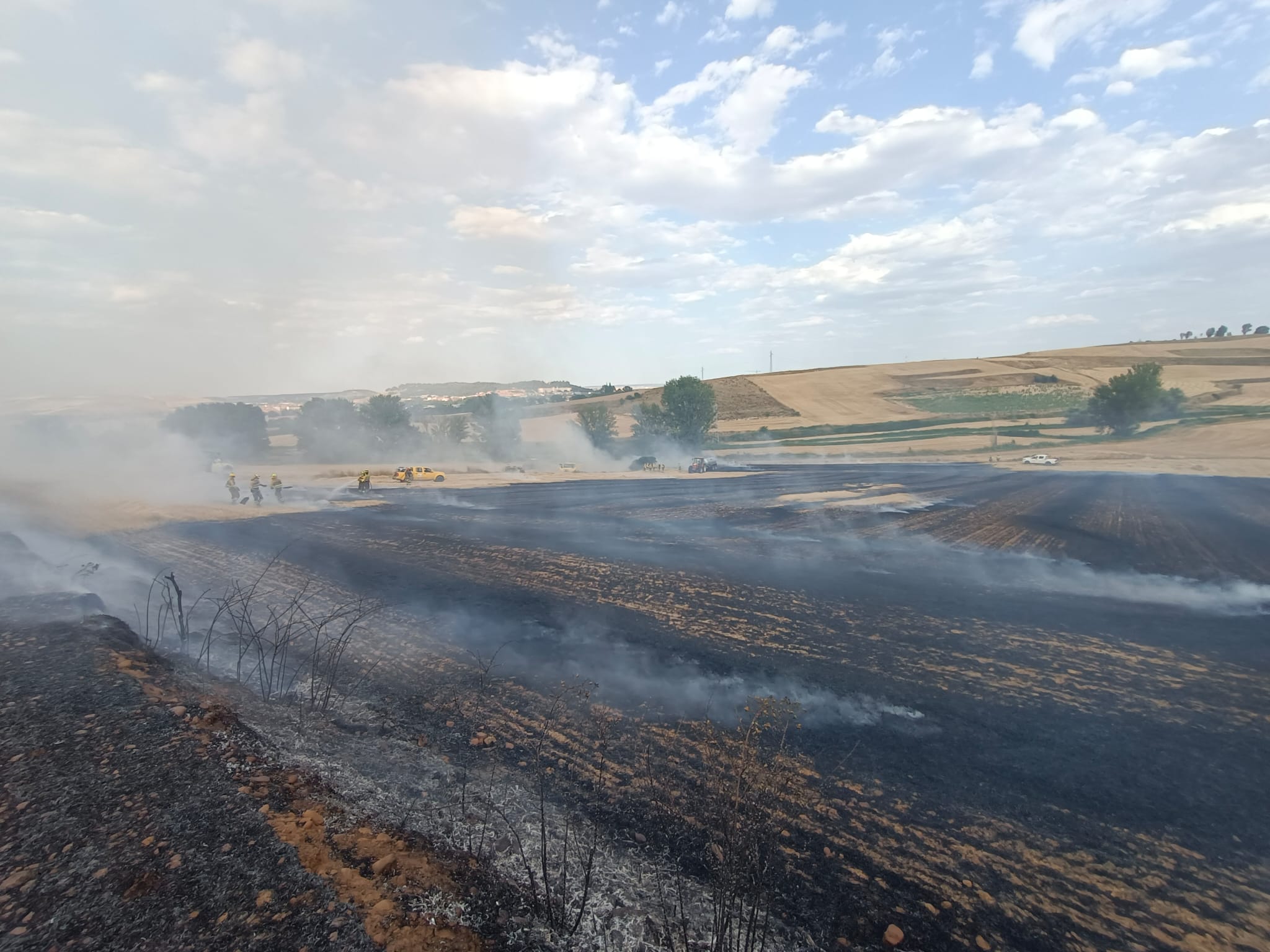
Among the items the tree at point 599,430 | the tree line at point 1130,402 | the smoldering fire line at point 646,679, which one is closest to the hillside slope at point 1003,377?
the tree line at point 1130,402

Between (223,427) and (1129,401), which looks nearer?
(1129,401)

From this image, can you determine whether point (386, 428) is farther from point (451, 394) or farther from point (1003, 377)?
point (451, 394)

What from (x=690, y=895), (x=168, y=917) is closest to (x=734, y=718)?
(x=690, y=895)

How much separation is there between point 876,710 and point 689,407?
45720 millimetres

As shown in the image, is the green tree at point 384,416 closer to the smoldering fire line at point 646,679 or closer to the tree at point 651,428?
the tree at point 651,428

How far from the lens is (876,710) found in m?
7.12

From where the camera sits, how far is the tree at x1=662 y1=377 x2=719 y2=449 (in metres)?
51.8

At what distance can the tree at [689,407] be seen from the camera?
170 feet

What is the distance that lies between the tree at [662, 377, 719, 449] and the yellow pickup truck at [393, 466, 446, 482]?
69.7 ft

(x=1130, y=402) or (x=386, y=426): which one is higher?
(x=386, y=426)

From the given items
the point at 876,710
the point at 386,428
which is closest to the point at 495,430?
the point at 386,428

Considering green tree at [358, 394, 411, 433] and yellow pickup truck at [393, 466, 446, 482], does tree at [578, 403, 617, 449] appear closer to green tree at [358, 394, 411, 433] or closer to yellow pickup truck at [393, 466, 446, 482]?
green tree at [358, 394, 411, 433]

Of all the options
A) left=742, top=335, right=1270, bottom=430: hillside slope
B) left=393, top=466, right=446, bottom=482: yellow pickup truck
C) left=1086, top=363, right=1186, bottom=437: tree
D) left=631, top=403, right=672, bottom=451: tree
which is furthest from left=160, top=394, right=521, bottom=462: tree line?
left=1086, top=363, right=1186, bottom=437: tree

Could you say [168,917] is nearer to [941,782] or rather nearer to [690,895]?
[690,895]
